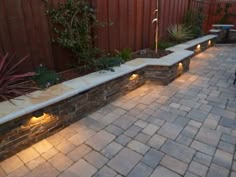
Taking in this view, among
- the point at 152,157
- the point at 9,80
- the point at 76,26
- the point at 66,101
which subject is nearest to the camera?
the point at 152,157

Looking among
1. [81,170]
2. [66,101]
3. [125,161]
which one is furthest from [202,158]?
[66,101]

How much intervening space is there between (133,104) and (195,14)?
536 cm

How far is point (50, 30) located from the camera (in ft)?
10.1

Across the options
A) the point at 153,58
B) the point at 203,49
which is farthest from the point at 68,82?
the point at 203,49

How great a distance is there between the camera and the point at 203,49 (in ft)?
23.0

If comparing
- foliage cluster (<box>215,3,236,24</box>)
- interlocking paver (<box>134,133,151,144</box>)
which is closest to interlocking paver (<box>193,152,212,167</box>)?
interlocking paver (<box>134,133,151,144</box>)

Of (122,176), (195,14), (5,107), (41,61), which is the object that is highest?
(195,14)

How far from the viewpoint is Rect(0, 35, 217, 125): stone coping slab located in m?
2.14

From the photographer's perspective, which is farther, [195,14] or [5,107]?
[195,14]

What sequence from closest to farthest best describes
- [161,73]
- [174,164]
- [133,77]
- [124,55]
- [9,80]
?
1. [174,164]
2. [9,80]
3. [133,77]
4. [161,73]
5. [124,55]

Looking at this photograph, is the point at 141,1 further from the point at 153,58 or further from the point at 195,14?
the point at 195,14

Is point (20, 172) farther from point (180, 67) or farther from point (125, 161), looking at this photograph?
point (180, 67)

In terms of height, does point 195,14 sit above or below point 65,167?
above

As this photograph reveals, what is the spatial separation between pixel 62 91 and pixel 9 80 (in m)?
0.65
